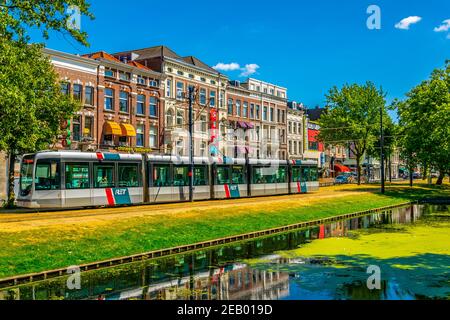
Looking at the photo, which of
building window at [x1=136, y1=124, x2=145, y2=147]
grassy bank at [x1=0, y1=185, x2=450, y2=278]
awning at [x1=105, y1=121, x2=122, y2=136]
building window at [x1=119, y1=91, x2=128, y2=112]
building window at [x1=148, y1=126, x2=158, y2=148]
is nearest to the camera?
grassy bank at [x1=0, y1=185, x2=450, y2=278]

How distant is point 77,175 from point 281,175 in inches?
905

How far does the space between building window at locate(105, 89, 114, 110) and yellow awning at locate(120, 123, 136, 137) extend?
2244 mm

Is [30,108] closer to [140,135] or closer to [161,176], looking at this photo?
[161,176]

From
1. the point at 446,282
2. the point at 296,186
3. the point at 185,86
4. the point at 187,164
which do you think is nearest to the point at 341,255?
the point at 446,282

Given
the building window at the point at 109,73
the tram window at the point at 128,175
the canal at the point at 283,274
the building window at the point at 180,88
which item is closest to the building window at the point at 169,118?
the building window at the point at 180,88

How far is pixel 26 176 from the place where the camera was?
26.7 metres

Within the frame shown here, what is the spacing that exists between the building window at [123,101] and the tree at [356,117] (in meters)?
31.8

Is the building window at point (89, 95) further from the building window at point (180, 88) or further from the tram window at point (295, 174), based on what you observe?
the tram window at point (295, 174)

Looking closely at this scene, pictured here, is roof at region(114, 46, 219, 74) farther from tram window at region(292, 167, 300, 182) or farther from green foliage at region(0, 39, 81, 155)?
green foliage at region(0, 39, 81, 155)

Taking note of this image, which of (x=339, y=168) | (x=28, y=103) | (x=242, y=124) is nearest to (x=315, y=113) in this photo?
(x=339, y=168)

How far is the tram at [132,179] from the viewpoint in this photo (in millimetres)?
26656

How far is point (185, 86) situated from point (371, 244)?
39907 mm

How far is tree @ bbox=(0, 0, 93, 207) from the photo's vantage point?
19109 mm

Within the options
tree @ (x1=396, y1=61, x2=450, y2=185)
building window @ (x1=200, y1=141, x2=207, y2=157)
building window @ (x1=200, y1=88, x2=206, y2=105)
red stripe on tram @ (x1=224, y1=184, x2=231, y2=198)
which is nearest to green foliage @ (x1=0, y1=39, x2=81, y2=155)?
red stripe on tram @ (x1=224, y1=184, x2=231, y2=198)
